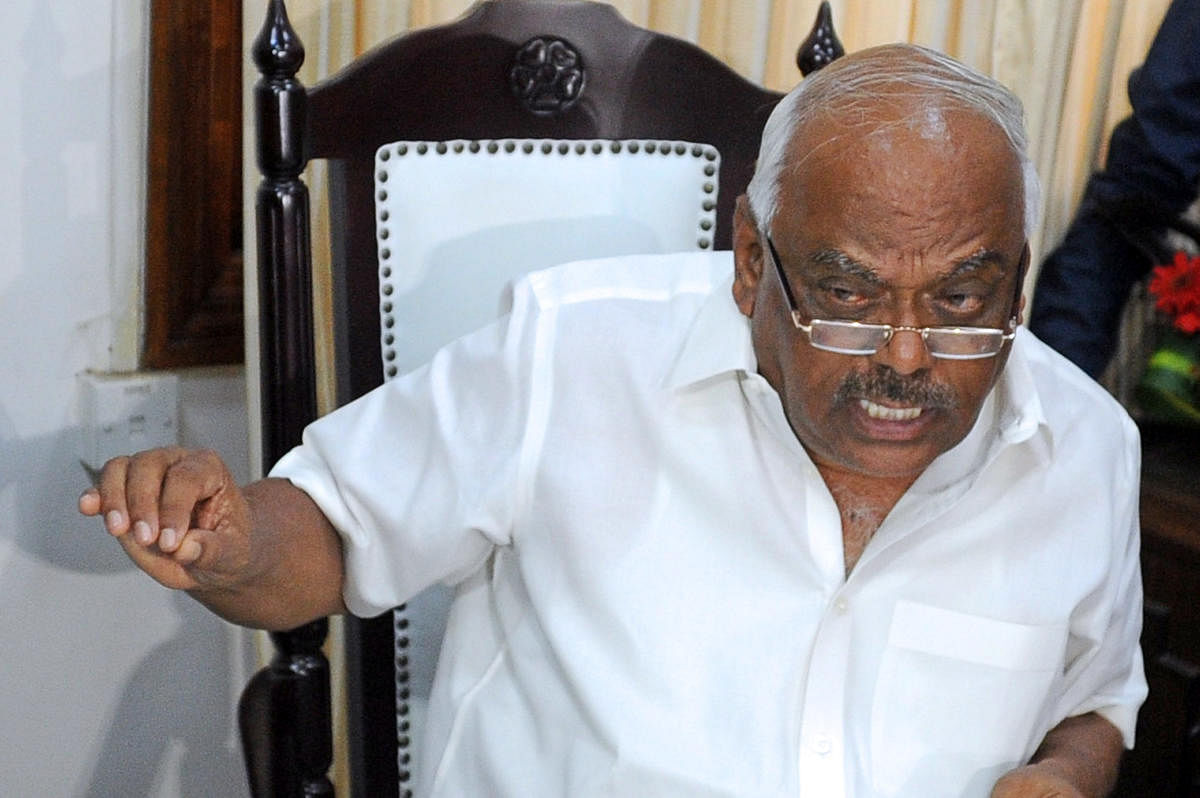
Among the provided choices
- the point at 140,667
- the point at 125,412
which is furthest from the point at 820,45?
the point at 140,667

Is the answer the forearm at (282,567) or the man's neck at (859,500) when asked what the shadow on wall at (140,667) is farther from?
the man's neck at (859,500)

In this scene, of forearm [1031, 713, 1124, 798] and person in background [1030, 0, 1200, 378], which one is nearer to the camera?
forearm [1031, 713, 1124, 798]

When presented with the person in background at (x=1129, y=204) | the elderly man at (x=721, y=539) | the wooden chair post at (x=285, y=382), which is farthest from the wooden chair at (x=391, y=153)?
the person in background at (x=1129, y=204)

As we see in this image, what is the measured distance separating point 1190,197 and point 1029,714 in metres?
1.04

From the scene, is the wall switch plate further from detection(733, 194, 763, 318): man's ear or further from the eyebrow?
the eyebrow

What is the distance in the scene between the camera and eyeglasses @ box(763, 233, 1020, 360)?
1102 mm

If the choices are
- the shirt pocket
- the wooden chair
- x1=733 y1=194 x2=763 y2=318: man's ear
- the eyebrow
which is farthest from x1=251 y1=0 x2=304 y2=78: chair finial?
the shirt pocket

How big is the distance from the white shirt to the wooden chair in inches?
7.3

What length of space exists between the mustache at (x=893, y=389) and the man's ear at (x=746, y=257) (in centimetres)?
14

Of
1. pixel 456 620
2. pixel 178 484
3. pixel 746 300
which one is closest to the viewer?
pixel 178 484

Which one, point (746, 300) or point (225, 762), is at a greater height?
point (746, 300)

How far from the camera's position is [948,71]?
1114mm

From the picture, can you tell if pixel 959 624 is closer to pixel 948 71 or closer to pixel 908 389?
pixel 908 389

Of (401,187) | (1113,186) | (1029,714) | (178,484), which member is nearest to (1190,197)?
(1113,186)
